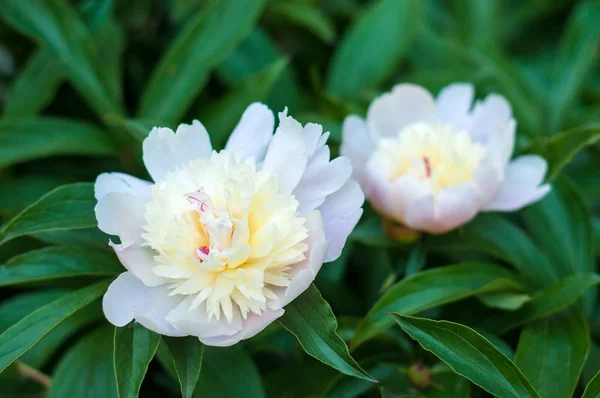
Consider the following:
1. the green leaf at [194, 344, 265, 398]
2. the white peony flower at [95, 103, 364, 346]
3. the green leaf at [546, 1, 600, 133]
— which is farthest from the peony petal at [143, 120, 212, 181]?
the green leaf at [546, 1, 600, 133]

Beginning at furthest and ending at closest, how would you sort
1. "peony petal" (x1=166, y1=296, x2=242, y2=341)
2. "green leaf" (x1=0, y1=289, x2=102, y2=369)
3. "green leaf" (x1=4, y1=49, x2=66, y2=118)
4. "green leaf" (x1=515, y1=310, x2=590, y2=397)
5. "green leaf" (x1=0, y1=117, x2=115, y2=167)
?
1. "green leaf" (x1=4, y1=49, x2=66, y2=118)
2. "green leaf" (x1=0, y1=117, x2=115, y2=167)
3. "green leaf" (x1=0, y1=289, x2=102, y2=369)
4. "green leaf" (x1=515, y1=310, x2=590, y2=397)
5. "peony petal" (x1=166, y1=296, x2=242, y2=341)

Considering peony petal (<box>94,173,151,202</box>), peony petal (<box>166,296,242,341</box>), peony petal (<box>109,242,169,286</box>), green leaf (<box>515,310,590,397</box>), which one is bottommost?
green leaf (<box>515,310,590,397</box>)

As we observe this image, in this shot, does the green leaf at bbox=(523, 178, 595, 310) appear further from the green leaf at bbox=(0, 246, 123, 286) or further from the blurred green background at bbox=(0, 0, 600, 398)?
the green leaf at bbox=(0, 246, 123, 286)

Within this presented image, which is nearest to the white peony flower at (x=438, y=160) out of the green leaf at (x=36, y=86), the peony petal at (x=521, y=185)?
the peony petal at (x=521, y=185)

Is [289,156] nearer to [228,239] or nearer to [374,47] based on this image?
[228,239]

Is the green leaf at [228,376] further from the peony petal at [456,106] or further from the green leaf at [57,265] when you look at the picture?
the peony petal at [456,106]

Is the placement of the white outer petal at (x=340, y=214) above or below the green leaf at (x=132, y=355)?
above
